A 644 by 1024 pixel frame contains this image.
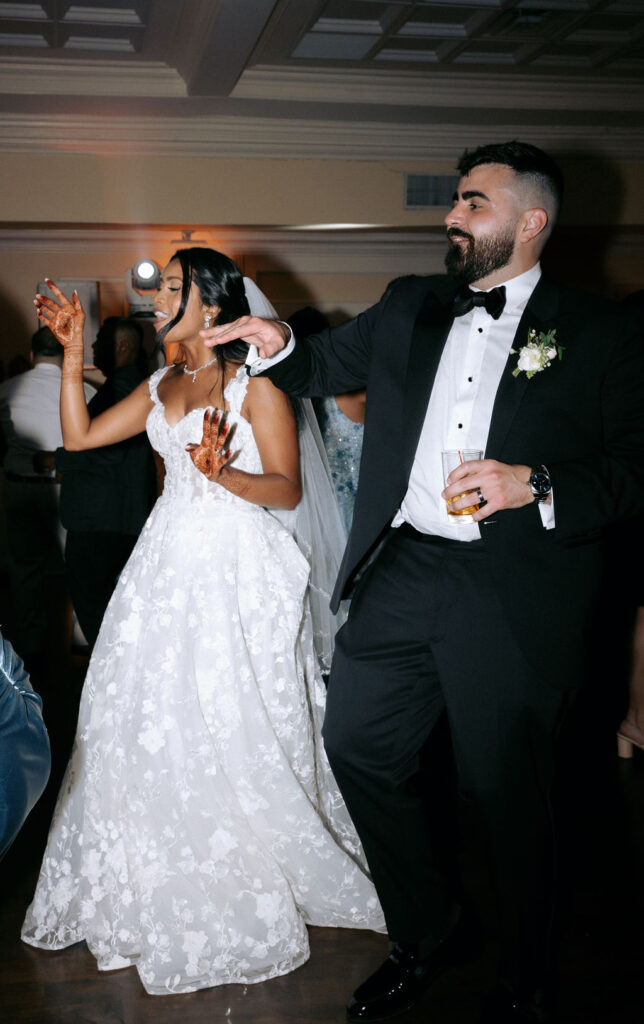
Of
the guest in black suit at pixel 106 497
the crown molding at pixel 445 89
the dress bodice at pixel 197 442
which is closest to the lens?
the dress bodice at pixel 197 442

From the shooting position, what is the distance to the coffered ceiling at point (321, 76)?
4.16m

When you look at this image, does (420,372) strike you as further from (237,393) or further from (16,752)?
(16,752)

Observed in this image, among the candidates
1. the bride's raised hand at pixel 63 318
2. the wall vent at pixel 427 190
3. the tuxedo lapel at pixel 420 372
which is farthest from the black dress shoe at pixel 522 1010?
the wall vent at pixel 427 190

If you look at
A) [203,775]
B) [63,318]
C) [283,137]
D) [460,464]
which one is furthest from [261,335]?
[283,137]

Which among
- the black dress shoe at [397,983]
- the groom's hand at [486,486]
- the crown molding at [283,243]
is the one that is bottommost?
the black dress shoe at [397,983]

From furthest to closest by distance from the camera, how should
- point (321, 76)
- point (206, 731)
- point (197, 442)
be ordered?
point (321, 76) → point (197, 442) → point (206, 731)

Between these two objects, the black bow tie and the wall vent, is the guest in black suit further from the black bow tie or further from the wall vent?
the wall vent

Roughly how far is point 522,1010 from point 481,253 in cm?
157

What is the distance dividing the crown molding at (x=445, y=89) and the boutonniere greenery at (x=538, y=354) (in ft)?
12.0

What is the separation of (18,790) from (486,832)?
1157 millimetres

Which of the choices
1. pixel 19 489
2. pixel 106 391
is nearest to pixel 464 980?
Answer: pixel 106 391

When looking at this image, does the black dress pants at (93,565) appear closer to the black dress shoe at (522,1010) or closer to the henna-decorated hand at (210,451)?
the henna-decorated hand at (210,451)

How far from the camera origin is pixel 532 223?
6.20ft

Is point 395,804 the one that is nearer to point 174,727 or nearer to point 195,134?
point 174,727
